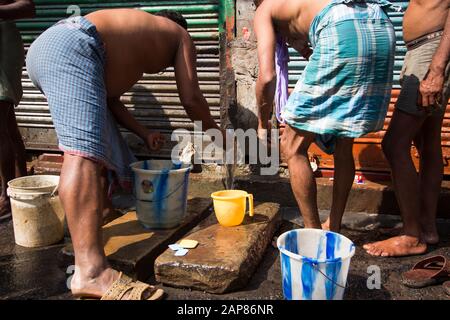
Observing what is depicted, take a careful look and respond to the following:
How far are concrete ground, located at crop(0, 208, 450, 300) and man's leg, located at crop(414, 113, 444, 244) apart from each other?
0.54ft

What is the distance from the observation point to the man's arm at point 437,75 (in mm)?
2977

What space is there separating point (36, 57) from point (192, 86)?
1.06 m

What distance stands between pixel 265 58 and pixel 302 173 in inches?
33.5

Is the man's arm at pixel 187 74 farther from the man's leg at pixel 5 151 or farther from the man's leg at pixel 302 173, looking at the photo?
the man's leg at pixel 5 151

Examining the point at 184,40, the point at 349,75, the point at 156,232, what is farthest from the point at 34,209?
the point at 349,75

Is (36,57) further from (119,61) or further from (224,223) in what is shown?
(224,223)

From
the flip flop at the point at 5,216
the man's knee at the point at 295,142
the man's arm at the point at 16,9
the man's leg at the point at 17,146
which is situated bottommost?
the flip flop at the point at 5,216

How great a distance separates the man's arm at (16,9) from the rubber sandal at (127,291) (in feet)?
8.75

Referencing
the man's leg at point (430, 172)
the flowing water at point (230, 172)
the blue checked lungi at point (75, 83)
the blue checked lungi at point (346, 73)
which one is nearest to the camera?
the blue checked lungi at point (75, 83)

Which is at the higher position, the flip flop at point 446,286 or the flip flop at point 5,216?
the flip flop at point 446,286

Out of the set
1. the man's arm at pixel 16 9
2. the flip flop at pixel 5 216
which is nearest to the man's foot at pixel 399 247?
the flip flop at pixel 5 216

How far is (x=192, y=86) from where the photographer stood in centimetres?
321

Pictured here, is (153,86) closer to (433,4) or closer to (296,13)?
(296,13)

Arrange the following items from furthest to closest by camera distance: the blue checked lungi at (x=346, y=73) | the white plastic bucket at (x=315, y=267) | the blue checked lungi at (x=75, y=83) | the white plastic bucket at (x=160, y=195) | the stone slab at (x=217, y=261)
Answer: the white plastic bucket at (x=160, y=195) < the blue checked lungi at (x=346, y=73) < the stone slab at (x=217, y=261) < the blue checked lungi at (x=75, y=83) < the white plastic bucket at (x=315, y=267)
